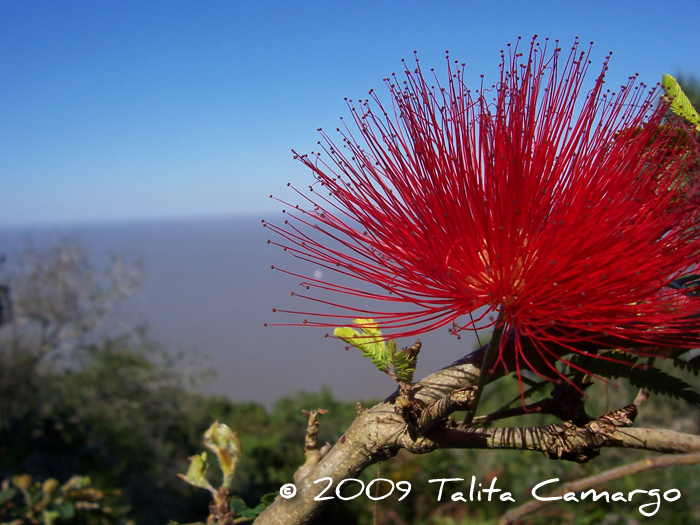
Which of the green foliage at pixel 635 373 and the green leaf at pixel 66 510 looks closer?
the green foliage at pixel 635 373

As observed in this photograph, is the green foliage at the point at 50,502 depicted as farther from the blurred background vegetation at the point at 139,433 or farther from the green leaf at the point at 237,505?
the green leaf at the point at 237,505

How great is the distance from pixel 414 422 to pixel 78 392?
6330 mm

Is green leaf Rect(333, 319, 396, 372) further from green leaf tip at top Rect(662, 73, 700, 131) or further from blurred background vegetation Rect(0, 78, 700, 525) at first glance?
blurred background vegetation Rect(0, 78, 700, 525)

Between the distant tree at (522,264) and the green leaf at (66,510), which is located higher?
the distant tree at (522,264)

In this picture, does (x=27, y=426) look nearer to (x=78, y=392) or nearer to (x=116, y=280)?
(x=78, y=392)

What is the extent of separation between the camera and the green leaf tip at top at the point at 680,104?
917mm

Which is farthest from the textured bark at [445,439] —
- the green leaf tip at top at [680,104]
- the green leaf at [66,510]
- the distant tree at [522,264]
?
the green leaf at [66,510]

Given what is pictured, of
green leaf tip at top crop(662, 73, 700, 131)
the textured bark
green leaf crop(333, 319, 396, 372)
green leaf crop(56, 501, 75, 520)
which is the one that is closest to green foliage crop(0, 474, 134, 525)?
green leaf crop(56, 501, 75, 520)

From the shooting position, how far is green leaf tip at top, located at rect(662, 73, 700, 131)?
3.01ft

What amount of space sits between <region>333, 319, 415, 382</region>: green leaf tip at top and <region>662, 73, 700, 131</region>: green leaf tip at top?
0.69 metres

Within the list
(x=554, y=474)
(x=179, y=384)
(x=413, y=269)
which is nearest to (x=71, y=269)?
(x=179, y=384)

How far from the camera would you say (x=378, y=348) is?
0.92 m

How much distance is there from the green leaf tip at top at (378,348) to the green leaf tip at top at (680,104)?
2.25ft

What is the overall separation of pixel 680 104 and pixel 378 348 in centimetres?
74
